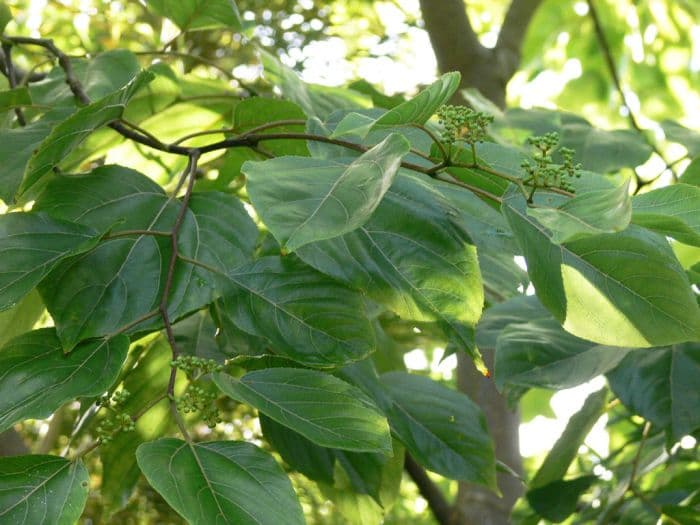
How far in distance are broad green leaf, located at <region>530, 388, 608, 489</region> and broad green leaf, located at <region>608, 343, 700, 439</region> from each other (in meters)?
0.09

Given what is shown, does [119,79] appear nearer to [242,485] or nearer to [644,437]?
[242,485]

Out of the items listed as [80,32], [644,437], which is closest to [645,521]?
[644,437]

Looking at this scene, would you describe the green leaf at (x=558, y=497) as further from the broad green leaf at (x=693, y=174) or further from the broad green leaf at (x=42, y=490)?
the broad green leaf at (x=42, y=490)

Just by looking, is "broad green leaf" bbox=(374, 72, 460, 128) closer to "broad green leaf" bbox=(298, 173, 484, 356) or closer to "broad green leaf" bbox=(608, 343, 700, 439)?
"broad green leaf" bbox=(298, 173, 484, 356)

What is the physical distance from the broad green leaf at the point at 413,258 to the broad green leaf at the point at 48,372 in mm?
117

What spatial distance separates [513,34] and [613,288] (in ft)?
2.87

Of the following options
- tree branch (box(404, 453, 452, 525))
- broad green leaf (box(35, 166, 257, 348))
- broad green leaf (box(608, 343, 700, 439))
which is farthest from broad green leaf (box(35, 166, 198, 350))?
tree branch (box(404, 453, 452, 525))

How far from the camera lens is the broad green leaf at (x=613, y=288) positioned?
1.71 feet

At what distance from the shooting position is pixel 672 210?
505mm

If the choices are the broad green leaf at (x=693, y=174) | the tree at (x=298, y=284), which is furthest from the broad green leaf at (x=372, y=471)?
the broad green leaf at (x=693, y=174)

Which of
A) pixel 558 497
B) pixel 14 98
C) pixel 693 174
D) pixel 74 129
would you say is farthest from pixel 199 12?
pixel 558 497

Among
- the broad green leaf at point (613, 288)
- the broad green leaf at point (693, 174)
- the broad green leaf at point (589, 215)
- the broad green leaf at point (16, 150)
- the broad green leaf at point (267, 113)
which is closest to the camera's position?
the broad green leaf at point (589, 215)

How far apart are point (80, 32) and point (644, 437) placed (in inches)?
50.9

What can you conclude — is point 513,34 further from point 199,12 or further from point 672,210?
point 672,210
